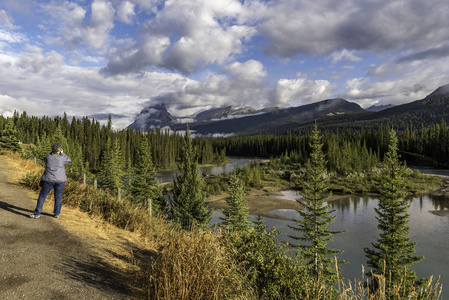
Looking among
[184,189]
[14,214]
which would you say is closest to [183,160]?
[184,189]

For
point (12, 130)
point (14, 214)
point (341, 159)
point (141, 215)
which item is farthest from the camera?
point (341, 159)

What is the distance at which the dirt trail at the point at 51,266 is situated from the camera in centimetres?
466

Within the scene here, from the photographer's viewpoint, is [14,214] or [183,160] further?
[183,160]

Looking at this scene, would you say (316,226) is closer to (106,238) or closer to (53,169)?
(106,238)

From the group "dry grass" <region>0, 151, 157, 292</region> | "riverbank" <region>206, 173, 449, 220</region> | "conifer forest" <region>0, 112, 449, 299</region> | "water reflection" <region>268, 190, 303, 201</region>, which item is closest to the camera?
"dry grass" <region>0, 151, 157, 292</region>

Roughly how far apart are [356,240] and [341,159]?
6118cm

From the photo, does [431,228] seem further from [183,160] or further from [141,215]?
[141,215]

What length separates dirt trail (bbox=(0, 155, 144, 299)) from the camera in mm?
4660

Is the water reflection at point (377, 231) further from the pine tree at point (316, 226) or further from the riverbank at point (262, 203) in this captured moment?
the pine tree at point (316, 226)

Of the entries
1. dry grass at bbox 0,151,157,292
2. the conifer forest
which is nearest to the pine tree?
the conifer forest

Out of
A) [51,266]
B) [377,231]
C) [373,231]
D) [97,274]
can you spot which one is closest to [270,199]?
[373,231]

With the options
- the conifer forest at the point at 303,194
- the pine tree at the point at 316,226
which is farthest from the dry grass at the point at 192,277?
the pine tree at the point at 316,226

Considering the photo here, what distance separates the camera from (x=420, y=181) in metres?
66.4

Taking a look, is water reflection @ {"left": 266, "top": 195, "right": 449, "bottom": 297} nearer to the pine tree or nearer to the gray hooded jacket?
the pine tree
